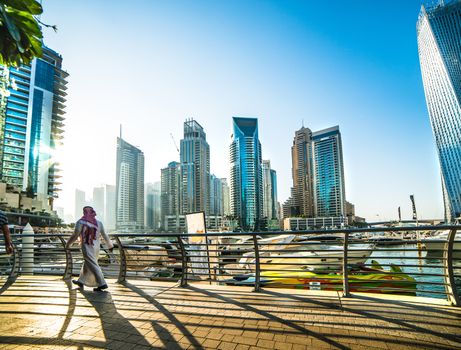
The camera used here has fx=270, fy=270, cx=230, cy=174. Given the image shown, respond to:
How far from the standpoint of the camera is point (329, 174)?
16700cm

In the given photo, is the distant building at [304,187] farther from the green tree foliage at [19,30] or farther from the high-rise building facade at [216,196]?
the green tree foliage at [19,30]

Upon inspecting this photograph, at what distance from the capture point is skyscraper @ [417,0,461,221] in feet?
296

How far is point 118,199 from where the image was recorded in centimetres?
15150

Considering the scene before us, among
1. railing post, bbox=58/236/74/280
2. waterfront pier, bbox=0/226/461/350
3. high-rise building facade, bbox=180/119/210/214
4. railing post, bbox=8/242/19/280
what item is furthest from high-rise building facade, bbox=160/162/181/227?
waterfront pier, bbox=0/226/461/350

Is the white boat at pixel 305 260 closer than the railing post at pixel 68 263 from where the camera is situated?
Yes

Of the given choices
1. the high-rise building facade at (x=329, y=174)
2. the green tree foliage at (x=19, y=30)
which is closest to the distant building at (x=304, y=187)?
the high-rise building facade at (x=329, y=174)

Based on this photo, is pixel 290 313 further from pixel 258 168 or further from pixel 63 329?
pixel 258 168

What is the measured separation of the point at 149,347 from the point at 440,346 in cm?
316

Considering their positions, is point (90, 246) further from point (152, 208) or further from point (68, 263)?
point (152, 208)

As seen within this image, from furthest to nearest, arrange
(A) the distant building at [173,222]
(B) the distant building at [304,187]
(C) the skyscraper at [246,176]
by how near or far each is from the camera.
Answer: (B) the distant building at [304,187] < (C) the skyscraper at [246,176] < (A) the distant building at [173,222]

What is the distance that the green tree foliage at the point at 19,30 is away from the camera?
194cm

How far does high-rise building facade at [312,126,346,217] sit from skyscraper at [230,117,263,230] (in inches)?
1429

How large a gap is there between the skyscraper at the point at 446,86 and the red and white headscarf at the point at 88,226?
113m

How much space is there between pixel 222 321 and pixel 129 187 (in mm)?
165049
